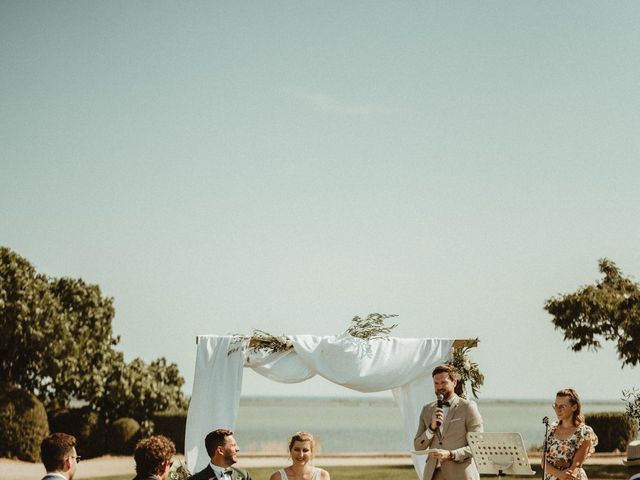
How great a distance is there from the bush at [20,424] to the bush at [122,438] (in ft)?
5.86

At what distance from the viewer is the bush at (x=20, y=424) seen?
19.1 metres

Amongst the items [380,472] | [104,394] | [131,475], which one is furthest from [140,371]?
[380,472]

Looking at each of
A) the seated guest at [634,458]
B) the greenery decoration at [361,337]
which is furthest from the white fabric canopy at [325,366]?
the seated guest at [634,458]

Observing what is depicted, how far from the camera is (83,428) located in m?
20.7

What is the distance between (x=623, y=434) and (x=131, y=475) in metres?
11.4

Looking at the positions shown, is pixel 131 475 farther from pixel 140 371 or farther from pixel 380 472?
pixel 140 371

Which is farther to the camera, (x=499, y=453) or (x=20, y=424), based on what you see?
(x=20, y=424)

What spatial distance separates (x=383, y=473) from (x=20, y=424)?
330 inches

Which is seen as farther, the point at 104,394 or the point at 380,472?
the point at 104,394

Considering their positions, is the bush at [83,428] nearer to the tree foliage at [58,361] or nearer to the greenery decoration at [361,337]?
the tree foliage at [58,361]

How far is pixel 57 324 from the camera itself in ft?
70.2

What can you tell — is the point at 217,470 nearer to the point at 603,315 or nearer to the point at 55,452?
the point at 55,452

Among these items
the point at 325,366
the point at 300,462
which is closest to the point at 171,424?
the point at 325,366

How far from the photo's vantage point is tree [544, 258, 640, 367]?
739 inches
